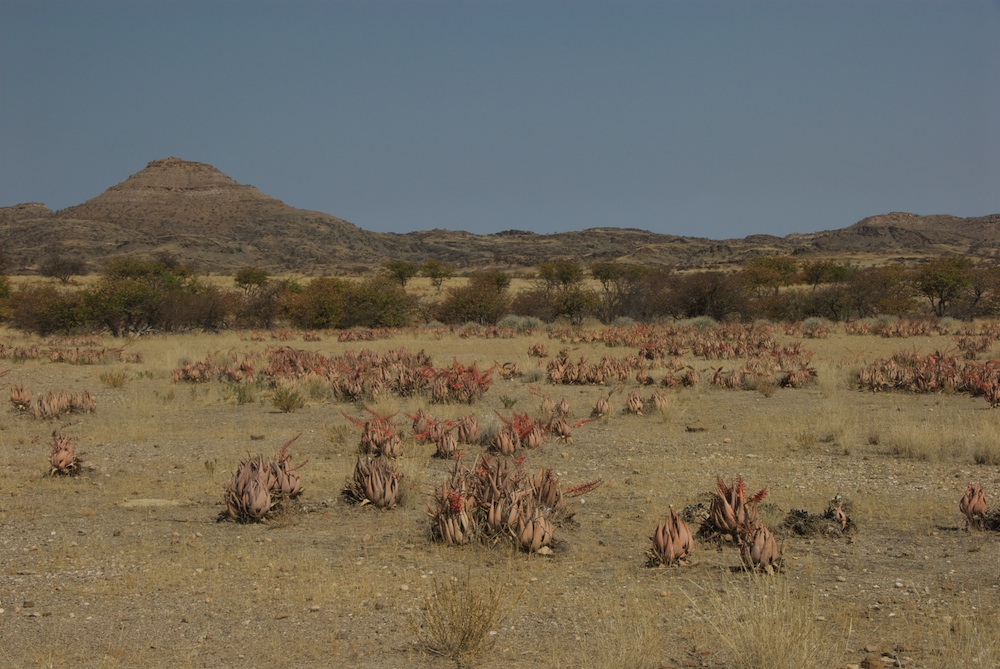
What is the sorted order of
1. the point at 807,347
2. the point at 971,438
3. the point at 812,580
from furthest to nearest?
1. the point at 807,347
2. the point at 971,438
3. the point at 812,580

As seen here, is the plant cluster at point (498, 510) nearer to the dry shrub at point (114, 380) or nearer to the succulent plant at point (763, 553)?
the succulent plant at point (763, 553)

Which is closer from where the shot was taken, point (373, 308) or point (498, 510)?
point (498, 510)

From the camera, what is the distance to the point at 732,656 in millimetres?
4484

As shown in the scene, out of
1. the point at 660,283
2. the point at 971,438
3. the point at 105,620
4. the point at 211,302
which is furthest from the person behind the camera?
the point at 660,283

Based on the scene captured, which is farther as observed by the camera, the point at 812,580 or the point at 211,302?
the point at 211,302

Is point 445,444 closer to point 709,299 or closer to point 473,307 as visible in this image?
point 473,307

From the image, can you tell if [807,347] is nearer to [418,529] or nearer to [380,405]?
[380,405]

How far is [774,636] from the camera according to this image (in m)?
4.25

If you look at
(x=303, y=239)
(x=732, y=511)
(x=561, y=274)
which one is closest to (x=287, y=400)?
(x=732, y=511)

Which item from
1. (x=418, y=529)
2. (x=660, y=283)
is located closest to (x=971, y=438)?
(x=418, y=529)

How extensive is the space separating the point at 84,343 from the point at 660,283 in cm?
2467

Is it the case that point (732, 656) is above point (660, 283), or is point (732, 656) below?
below

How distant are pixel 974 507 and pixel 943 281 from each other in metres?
35.9

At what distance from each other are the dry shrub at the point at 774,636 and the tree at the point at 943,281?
1519 inches
